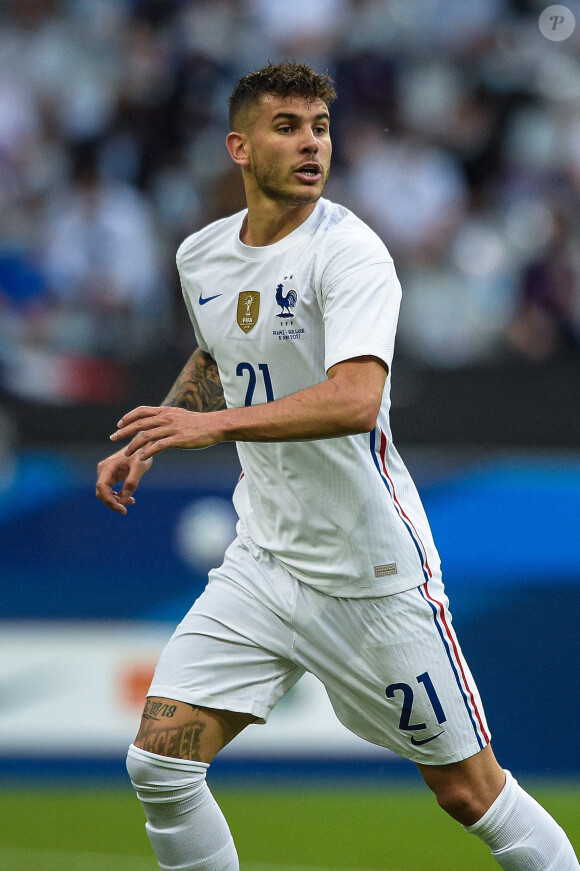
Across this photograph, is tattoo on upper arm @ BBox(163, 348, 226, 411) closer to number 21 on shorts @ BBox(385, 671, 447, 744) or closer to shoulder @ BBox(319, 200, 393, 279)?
shoulder @ BBox(319, 200, 393, 279)

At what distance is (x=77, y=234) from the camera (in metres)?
7.37

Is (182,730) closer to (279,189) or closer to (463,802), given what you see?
(463,802)

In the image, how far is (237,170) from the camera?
709cm

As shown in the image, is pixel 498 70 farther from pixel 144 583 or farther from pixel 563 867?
pixel 563 867

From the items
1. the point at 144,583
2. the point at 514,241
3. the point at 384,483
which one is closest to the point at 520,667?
the point at 144,583

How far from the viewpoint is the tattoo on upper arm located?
3.83 m

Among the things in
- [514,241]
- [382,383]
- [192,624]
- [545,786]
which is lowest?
[545,786]

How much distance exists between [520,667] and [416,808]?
34.5 inches

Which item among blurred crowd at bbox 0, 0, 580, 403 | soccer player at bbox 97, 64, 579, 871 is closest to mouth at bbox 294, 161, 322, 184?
soccer player at bbox 97, 64, 579, 871

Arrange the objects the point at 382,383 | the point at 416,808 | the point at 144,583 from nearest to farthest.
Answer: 1. the point at 382,383
2. the point at 416,808
3. the point at 144,583

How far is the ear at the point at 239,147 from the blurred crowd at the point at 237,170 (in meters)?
3.06

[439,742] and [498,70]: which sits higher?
[498,70]

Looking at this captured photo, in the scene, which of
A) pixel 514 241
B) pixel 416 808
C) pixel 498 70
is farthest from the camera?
pixel 498 70

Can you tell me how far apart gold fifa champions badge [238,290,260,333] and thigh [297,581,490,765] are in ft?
2.51
